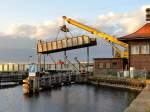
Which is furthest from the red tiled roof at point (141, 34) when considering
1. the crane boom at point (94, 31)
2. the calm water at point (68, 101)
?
the crane boom at point (94, 31)

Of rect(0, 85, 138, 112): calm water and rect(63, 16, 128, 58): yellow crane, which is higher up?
rect(63, 16, 128, 58): yellow crane

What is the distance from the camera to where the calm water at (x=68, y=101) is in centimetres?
4191

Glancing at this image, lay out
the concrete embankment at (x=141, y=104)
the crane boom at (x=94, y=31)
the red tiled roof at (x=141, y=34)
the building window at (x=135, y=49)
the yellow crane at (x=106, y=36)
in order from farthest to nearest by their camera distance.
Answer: the crane boom at (x=94, y=31)
the yellow crane at (x=106, y=36)
the building window at (x=135, y=49)
the red tiled roof at (x=141, y=34)
the concrete embankment at (x=141, y=104)

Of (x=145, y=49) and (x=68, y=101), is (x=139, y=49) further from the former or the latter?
(x=68, y=101)

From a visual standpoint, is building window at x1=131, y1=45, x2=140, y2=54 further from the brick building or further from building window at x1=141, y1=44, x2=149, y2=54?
building window at x1=141, y1=44, x2=149, y2=54

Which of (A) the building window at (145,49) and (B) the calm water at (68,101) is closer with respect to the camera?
(B) the calm water at (68,101)

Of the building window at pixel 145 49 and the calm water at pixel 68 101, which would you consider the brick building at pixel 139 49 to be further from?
the calm water at pixel 68 101

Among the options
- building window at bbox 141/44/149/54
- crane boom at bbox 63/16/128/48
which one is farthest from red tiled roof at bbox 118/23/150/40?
crane boom at bbox 63/16/128/48

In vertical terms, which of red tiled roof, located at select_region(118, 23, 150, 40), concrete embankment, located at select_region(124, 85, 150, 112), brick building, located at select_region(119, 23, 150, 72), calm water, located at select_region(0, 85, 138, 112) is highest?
red tiled roof, located at select_region(118, 23, 150, 40)

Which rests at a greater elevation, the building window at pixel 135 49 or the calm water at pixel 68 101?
the building window at pixel 135 49

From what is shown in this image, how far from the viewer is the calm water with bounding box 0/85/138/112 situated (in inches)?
1650

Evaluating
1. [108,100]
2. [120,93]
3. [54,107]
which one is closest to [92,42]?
[120,93]

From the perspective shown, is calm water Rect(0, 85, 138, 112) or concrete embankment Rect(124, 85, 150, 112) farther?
calm water Rect(0, 85, 138, 112)

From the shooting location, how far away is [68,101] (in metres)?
48.3
